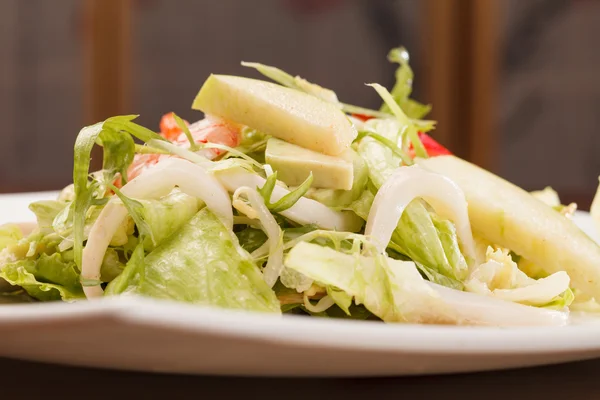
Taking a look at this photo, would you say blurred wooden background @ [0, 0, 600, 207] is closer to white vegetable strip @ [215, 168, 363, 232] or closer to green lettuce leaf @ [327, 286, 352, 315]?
white vegetable strip @ [215, 168, 363, 232]

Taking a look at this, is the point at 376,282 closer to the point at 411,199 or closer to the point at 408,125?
the point at 411,199

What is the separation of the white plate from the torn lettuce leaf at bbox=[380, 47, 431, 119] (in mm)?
895

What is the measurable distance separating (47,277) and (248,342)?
654mm

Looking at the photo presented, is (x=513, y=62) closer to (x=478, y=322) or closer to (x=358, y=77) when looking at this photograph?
(x=358, y=77)

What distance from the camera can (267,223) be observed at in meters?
1.02

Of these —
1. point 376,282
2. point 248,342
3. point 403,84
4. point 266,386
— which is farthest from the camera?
point 403,84

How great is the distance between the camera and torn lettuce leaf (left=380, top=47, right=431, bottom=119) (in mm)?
1515

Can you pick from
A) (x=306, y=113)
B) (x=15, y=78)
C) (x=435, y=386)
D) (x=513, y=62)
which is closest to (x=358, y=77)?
(x=513, y=62)

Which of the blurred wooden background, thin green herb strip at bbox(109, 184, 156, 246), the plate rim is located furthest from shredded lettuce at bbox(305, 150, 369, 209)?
the blurred wooden background

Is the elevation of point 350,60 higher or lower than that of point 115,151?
lower

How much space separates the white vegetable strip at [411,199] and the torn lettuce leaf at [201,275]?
0.59 feet

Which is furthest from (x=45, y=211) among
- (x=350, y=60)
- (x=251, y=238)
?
(x=350, y=60)

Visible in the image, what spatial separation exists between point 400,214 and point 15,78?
4.69m

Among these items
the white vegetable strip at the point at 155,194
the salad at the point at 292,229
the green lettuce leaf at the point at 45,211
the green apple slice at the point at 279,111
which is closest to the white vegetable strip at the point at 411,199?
the salad at the point at 292,229
